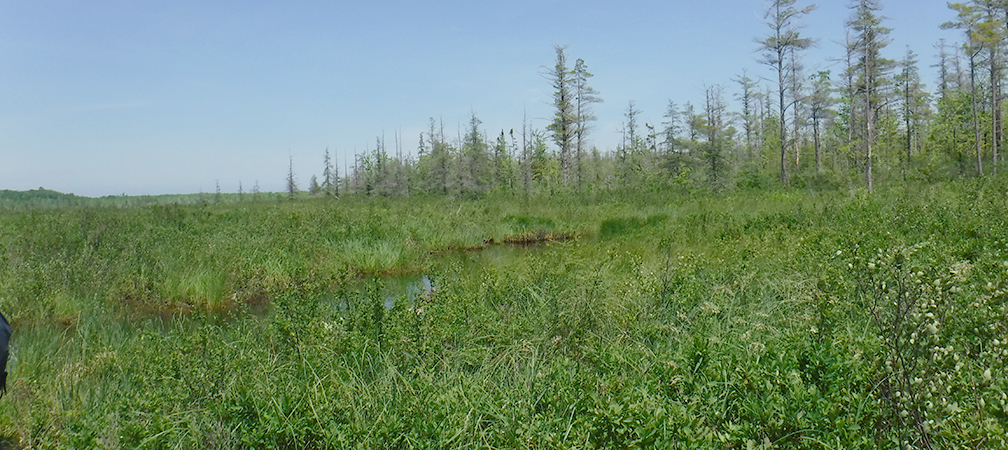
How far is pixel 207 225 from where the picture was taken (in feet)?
45.3

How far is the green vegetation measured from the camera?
2785 mm

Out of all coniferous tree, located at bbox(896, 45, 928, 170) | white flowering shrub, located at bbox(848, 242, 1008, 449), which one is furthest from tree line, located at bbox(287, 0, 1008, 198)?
white flowering shrub, located at bbox(848, 242, 1008, 449)

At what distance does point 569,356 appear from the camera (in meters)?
4.49

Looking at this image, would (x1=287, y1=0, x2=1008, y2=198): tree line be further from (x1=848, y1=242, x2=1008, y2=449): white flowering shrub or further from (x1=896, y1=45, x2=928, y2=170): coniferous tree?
(x1=848, y1=242, x2=1008, y2=449): white flowering shrub

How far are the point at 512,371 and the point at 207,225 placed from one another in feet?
38.7

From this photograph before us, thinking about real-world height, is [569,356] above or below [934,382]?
below

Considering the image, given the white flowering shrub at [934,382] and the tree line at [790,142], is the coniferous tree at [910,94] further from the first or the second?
the white flowering shrub at [934,382]

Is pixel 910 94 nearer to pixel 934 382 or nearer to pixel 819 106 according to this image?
pixel 819 106

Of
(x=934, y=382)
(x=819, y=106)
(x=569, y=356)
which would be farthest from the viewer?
(x=819, y=106)

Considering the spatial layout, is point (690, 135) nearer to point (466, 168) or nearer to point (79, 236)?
point (466, 168)

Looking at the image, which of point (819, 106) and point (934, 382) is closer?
point (934, 382)

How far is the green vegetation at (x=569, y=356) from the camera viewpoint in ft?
9.14

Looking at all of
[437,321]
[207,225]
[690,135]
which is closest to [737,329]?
[437,321]

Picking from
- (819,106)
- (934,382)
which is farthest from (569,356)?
(819,106)
